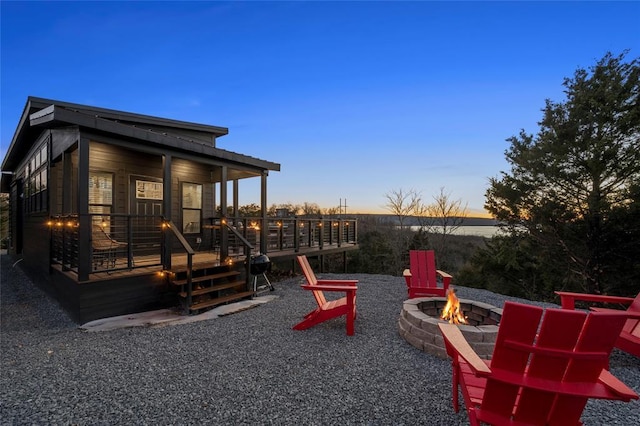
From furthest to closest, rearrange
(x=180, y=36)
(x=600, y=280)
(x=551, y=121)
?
(x=180, y=36)
(x=551, y=121)
(x=600, y=280)

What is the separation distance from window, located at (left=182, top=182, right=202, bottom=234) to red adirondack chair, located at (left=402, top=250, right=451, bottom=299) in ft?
20.3

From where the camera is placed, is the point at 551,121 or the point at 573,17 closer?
the point at 573,17

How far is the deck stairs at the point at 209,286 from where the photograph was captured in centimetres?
581

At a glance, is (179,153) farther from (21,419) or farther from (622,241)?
(622,241)

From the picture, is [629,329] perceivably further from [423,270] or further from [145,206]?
[145,206]

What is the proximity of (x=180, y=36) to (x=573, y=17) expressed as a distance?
490 inches

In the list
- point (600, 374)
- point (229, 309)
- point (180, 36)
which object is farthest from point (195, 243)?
point (600, 374)

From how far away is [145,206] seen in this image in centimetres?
842

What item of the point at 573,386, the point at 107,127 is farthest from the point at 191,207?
the point at 573,386

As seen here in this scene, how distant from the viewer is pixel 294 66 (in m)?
13.0

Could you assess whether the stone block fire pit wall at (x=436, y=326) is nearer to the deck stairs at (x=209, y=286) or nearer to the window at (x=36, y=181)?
the deck stairs at (x=209, y=286)

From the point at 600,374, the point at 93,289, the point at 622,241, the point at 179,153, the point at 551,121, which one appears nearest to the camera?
the point at 600,374

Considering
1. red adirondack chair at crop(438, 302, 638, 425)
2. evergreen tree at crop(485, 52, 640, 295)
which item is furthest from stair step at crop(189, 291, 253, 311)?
evergreen tree at crop(485, 52, 640, 295)

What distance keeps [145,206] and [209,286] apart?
11.4 feet
